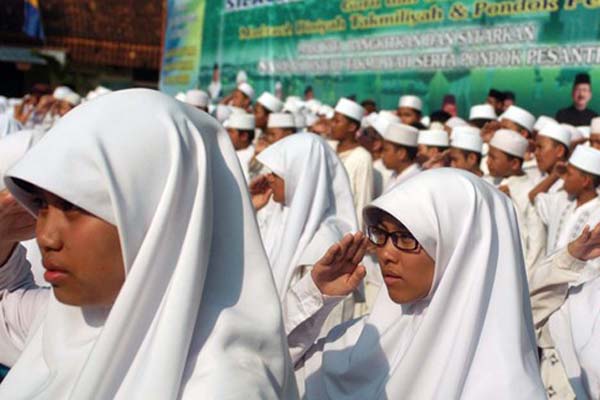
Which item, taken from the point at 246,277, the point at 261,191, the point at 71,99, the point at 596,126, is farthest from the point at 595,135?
the point at 71,99

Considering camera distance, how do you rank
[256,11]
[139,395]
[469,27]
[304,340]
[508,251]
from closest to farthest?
[139,395] < [508,251] < [304,340] < [469,27] < [256,11]

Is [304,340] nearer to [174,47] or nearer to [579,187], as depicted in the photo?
[579,187]

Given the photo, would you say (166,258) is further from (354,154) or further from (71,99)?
A: (71,99)

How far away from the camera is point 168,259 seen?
5.66 ft

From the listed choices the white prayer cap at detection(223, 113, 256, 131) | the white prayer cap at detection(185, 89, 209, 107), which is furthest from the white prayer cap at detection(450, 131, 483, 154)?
the white prayer cap at detection(185, 89, 209, 107)

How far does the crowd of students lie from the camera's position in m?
1.69

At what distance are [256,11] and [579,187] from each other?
8.87 m

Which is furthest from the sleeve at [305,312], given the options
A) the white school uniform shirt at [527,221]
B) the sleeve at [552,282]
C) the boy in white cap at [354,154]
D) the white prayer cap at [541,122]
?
the white prayer cap at [541,122]

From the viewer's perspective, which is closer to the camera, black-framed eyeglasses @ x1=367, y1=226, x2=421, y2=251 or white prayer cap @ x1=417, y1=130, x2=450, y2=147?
black-framed eyeglasses @ x1=367, y1=226, x2=421, y2=251

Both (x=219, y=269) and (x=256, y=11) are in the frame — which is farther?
(x=256, y=11)

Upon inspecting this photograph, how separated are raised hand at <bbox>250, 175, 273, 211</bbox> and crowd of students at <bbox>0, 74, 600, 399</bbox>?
0.27 meters

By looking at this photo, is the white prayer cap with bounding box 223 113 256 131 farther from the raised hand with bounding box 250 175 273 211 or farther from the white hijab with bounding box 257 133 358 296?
the white hijab with bounding box 257 133 358 296

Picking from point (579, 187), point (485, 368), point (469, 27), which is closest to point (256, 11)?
point (469, 27)

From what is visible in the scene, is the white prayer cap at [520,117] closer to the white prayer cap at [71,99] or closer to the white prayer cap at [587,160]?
the white prayer cap at [587,160]
